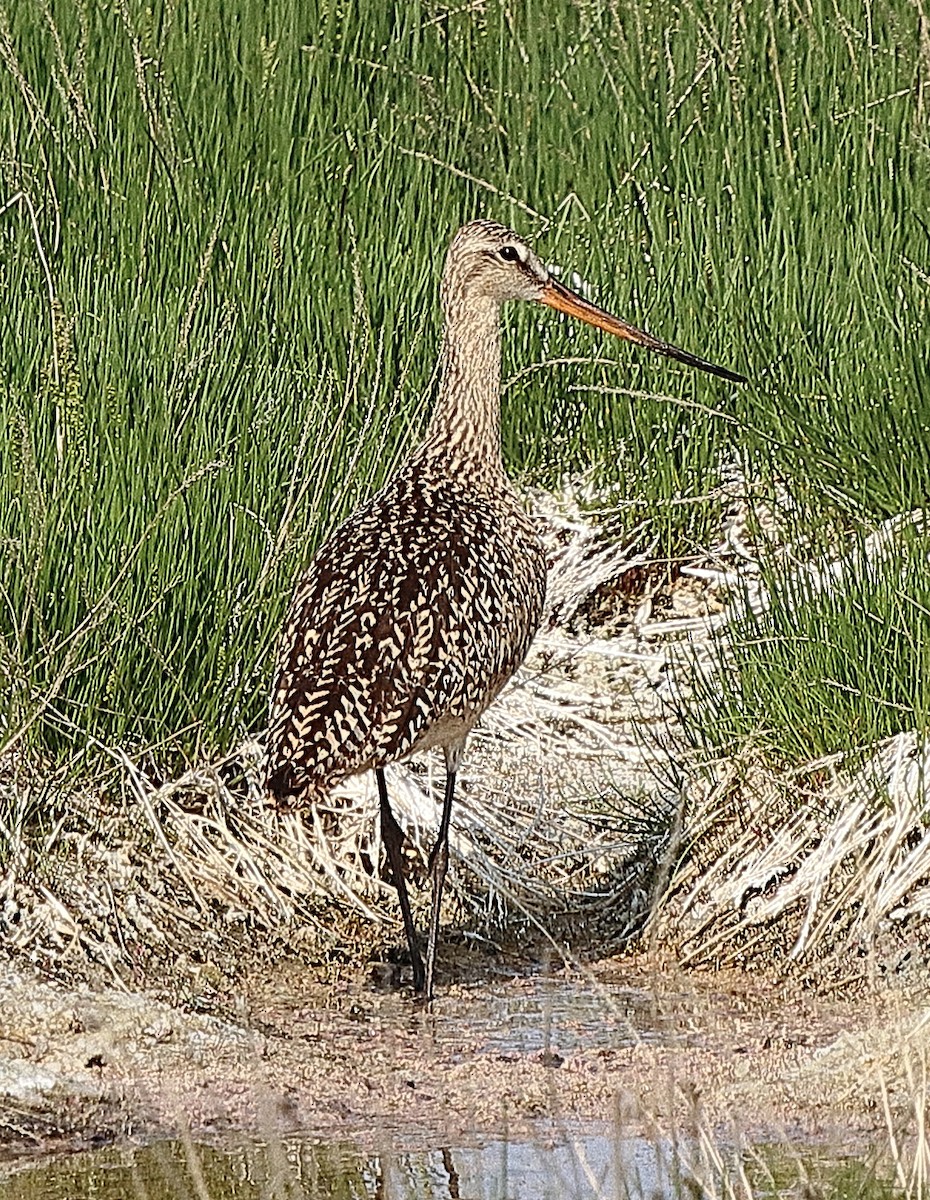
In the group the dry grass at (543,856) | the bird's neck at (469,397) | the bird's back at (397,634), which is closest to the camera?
the bird's back at (397,634)

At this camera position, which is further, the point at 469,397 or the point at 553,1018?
the point at 469,397

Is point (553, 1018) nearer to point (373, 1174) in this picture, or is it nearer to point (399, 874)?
point (399, 874)

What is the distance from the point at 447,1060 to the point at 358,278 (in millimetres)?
2204

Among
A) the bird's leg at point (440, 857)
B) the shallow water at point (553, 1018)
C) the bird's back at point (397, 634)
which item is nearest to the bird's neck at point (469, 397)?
the bird's back at point (397, 634)

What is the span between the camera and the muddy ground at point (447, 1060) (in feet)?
14.6

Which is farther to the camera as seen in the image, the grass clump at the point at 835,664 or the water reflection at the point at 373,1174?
the grass clump at the point at 835,664

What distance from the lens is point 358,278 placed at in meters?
6.22

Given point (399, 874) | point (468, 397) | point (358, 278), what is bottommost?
point (399, 874)

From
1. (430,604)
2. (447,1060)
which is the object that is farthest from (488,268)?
(447,1060)

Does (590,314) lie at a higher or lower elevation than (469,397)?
higher

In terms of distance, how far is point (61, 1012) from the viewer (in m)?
4.72

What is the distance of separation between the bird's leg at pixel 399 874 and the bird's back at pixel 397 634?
0.21 m

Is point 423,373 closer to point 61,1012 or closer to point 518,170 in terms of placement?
point 518,170

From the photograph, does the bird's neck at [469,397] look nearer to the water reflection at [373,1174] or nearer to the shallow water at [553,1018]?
the shallow water at [553,1018]
